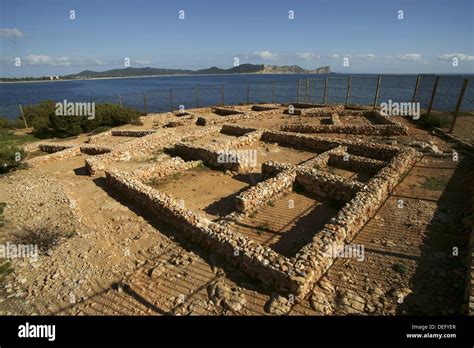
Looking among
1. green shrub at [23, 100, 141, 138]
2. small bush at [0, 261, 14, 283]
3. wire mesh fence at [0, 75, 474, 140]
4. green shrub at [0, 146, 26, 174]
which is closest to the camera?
small bush at [0, 261, 14, 283]

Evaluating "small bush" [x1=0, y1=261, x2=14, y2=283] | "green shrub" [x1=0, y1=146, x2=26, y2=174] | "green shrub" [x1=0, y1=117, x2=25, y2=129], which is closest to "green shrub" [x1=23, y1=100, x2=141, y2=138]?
"green shrub" [x1=0, y1=117, x2=25, y2=129]

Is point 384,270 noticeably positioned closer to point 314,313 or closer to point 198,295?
point 314,313

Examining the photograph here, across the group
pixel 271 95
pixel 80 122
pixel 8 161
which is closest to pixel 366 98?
pixel 271 95

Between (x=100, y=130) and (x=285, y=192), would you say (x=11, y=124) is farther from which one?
(x=285, y=192)

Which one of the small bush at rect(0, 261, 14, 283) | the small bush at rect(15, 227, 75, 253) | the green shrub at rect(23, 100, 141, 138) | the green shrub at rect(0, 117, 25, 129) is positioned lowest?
the small bush at rect(0, 261, 14, 283)

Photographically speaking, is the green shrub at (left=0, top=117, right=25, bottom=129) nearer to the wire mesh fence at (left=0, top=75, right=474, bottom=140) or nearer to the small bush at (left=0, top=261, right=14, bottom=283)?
the wire mesh fence at (left=0, top=75, right=474, bottom=140)

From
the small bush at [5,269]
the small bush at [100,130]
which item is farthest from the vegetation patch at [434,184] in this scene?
the small bush at [100,130]

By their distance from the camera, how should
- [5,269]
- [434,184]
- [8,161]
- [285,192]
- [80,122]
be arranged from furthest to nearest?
[80,122], [8,161], [434,184], [285,192], [5,269]

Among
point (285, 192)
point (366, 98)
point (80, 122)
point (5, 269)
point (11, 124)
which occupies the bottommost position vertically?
point (5, 269)

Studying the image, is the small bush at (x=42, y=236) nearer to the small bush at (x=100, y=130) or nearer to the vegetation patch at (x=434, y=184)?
the vegetation patch at (x=434, y=184)

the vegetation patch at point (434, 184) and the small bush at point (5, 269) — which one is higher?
the vegetation patch at point (434, 184)

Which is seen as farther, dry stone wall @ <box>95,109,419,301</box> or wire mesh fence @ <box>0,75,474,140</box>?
wire mesh fence @ <box>0,75,474,140</box>

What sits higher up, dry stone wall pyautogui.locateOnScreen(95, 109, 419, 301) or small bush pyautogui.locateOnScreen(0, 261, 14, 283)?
dry stone wall pyautogui.locateOnScreen(95, 109, 419, 301)

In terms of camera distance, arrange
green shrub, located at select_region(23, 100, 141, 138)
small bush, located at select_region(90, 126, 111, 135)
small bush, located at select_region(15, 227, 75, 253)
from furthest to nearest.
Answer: small bush, located at select_region(90, 126, 111, 135) → green shrub, located at select_region(23, 100, 141, 138) → small bush, located at select_region(15, 227, 75, 253)
